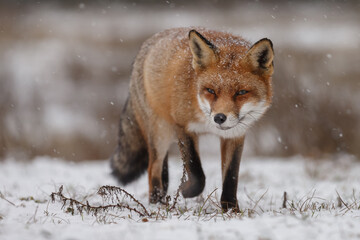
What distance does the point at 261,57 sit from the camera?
3969 mm

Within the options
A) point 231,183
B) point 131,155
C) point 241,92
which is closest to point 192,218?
point 231,183

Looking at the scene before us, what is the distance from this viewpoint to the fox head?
378 centimetres

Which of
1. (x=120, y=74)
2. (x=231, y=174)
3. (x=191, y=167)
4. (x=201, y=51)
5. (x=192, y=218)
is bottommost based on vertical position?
(x=192, y=218)

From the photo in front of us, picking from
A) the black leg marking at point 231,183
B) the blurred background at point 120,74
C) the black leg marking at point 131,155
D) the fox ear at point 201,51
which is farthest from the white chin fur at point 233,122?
the blurred background at point 120,74

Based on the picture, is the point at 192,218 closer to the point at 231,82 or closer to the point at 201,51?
the point at 231,82

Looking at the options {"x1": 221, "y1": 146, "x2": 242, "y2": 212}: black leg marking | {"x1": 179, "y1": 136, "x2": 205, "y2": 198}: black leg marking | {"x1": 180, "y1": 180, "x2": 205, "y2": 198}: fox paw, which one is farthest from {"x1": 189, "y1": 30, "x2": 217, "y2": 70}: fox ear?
{"x1": 180, "y1": 180, "x2": 205, "y2": 198}: fox paw

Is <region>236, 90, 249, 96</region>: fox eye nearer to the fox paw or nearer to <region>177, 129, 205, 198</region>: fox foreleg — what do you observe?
<region>177, 129, 205, 198</region>: fox foreleg

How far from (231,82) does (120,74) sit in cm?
811

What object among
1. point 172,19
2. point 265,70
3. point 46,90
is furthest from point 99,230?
point 172,19

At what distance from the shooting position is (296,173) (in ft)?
23.8

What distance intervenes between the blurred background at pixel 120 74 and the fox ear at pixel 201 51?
4.98 ft

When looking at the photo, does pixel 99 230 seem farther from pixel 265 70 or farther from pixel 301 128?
pixel 301 128

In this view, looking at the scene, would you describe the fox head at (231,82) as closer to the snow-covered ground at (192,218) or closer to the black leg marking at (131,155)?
the snow-covered ground at (192,218)

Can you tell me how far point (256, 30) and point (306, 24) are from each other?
9.50 ft
